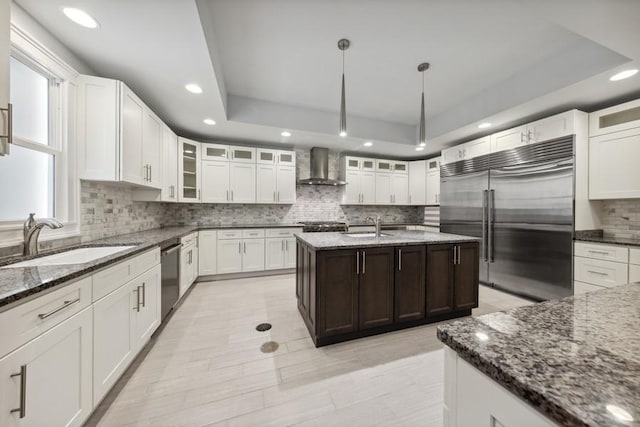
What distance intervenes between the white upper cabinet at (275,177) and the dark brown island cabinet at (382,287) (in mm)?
2038

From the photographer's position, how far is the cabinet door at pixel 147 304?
1812 mm

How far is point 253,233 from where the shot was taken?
13.3 feet

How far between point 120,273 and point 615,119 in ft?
16.7

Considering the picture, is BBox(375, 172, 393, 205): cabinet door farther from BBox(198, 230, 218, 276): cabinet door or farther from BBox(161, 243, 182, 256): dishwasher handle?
BBox(161, 243, 182, 256): dishwasher handle

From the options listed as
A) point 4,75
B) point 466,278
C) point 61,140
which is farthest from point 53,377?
point 466,278

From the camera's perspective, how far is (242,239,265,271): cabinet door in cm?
399

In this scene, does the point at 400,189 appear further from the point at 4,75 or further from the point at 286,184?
the point at 4,75

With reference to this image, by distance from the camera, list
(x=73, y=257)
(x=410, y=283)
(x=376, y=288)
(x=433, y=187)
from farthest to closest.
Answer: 1. (x=433, y=187)
2. (x=410, y=283)
3. (x=376, y=288)
4. (x=73, y=257)

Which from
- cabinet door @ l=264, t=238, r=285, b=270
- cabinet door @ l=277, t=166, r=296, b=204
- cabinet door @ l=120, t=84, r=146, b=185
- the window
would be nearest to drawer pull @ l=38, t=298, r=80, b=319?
the window

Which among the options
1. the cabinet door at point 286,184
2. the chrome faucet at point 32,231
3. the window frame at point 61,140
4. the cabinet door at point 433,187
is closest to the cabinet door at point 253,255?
the cabinet door at point 286,184

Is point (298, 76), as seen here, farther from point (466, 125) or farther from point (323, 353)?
point (323, 353)

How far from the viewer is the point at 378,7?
1.84 m

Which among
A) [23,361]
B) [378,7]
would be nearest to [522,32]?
[378,7]

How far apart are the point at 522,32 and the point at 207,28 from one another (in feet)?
8.88
